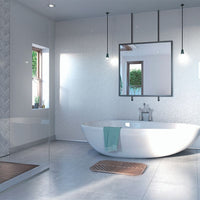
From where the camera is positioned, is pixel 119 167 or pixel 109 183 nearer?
pixel 109 183

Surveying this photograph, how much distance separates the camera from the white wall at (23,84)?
3.42 metres

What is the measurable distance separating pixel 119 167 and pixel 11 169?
1.59m

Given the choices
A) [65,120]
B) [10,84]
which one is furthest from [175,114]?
[10,84]

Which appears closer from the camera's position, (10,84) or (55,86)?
(10,84)

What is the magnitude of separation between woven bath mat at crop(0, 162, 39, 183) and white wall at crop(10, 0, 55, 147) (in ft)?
0.87

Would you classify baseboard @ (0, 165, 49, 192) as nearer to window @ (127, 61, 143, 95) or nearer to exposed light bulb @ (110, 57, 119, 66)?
window @ (127, 61, 143, 95)

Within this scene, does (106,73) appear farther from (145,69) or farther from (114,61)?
(145,69)

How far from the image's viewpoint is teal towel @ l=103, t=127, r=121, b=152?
4.29 m

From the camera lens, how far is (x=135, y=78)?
5641 millimetres

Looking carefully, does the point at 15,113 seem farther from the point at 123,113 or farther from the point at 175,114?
the point at 175,114

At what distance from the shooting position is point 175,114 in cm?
541

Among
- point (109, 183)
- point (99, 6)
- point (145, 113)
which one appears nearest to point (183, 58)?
point (145, 113)

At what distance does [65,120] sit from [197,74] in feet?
10.5

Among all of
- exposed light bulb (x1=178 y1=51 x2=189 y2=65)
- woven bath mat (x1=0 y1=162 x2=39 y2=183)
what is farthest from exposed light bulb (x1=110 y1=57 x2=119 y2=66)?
woven bath mat (x1=0 y1=162 x2=39 y2=183)
